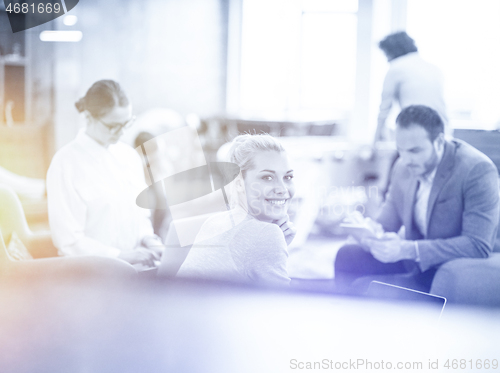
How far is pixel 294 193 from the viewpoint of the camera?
126cm

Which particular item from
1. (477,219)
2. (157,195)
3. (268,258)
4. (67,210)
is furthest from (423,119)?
(67,210)

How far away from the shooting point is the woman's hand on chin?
1.25 m

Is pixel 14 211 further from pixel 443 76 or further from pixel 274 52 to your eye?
pixel 443 76

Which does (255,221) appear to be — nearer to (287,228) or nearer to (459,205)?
(287,228)

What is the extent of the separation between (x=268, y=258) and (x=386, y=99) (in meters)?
0.64

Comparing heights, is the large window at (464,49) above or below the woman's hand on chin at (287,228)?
above

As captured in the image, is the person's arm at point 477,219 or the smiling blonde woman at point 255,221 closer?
the smiling blonde woman at point 255,221

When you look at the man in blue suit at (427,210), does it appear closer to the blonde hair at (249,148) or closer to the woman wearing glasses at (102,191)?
the blonde hair at (249,148)

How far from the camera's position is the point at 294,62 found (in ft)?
4.28

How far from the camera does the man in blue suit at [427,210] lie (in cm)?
134

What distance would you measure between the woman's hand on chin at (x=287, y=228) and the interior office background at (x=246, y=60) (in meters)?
0.32

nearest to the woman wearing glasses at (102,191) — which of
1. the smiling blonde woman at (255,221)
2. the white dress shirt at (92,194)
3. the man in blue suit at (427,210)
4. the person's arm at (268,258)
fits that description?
the white dress shirt at (92,194)

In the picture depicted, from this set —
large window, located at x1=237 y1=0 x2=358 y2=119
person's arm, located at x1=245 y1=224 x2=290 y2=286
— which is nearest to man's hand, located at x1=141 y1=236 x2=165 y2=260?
person's arm, located at x1=245 y1=224 x2=290 y2=286

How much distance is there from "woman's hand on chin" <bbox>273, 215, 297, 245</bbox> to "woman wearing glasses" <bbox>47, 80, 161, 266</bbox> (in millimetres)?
425
